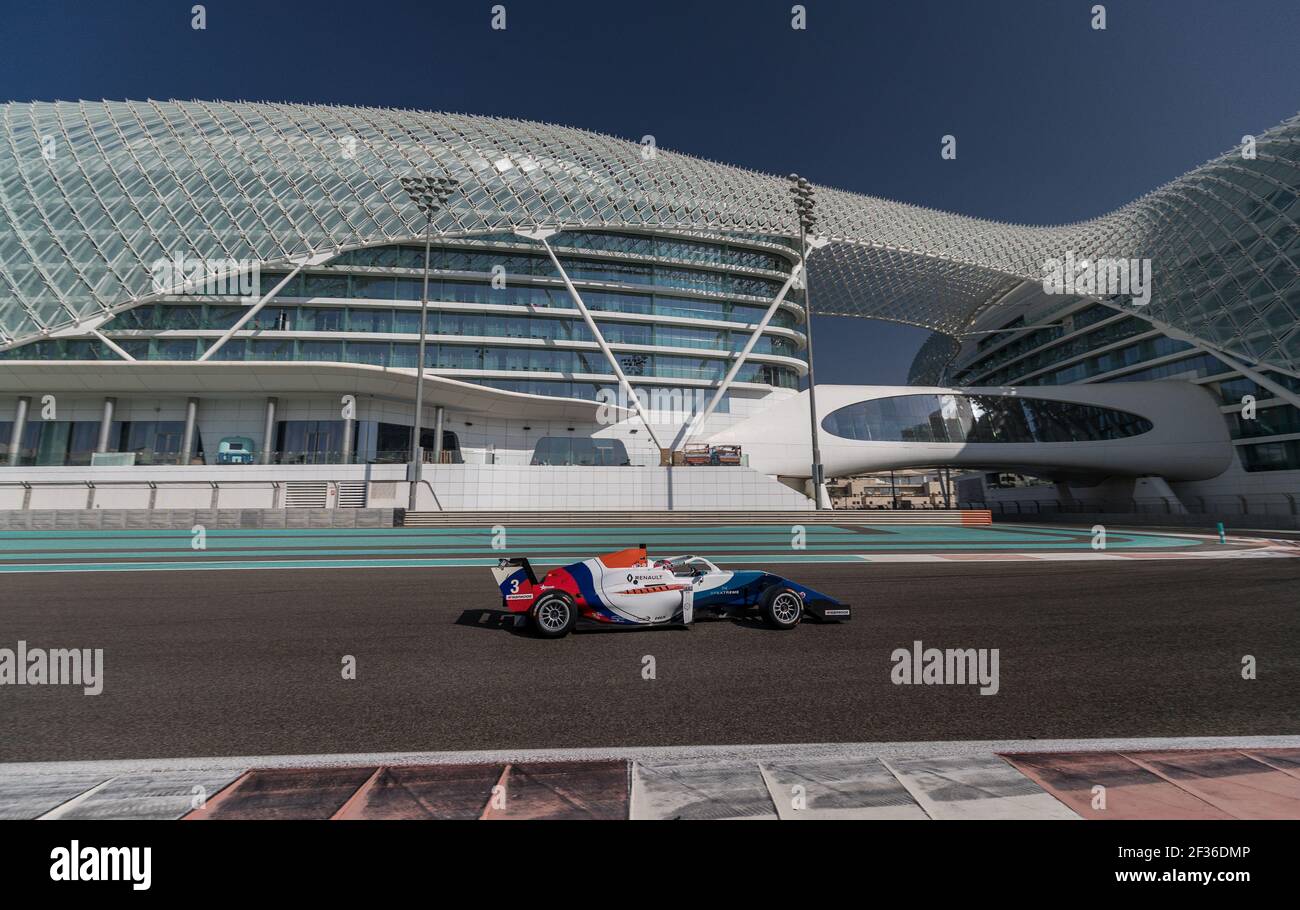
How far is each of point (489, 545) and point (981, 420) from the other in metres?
34.9

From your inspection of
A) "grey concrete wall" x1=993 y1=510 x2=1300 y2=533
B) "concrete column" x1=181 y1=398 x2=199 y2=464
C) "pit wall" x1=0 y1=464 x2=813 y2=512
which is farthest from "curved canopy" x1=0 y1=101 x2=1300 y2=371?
"grey concrete wall" x1=993 y1=510 x2=1300 y2=533

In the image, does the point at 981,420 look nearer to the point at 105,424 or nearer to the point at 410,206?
the point at 410,206

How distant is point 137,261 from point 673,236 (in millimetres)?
31991

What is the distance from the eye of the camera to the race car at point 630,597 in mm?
7098

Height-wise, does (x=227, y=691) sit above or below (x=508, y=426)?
below

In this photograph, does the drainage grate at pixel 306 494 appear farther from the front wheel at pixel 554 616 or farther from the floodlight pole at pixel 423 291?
the front wheel at pixel 554 616

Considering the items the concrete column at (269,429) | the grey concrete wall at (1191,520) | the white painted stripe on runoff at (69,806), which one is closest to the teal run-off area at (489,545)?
the concrete column at (269,429)

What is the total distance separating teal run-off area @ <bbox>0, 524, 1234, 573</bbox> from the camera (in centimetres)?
1589

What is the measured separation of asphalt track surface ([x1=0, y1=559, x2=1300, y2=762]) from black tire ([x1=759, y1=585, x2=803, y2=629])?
0.21 metres

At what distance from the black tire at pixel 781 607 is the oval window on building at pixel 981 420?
30736mm

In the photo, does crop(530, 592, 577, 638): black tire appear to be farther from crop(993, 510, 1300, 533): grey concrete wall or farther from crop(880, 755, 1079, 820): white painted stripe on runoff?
crop(993, 510, 1300, 533): grey concrete wall

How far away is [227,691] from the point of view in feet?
15.5
